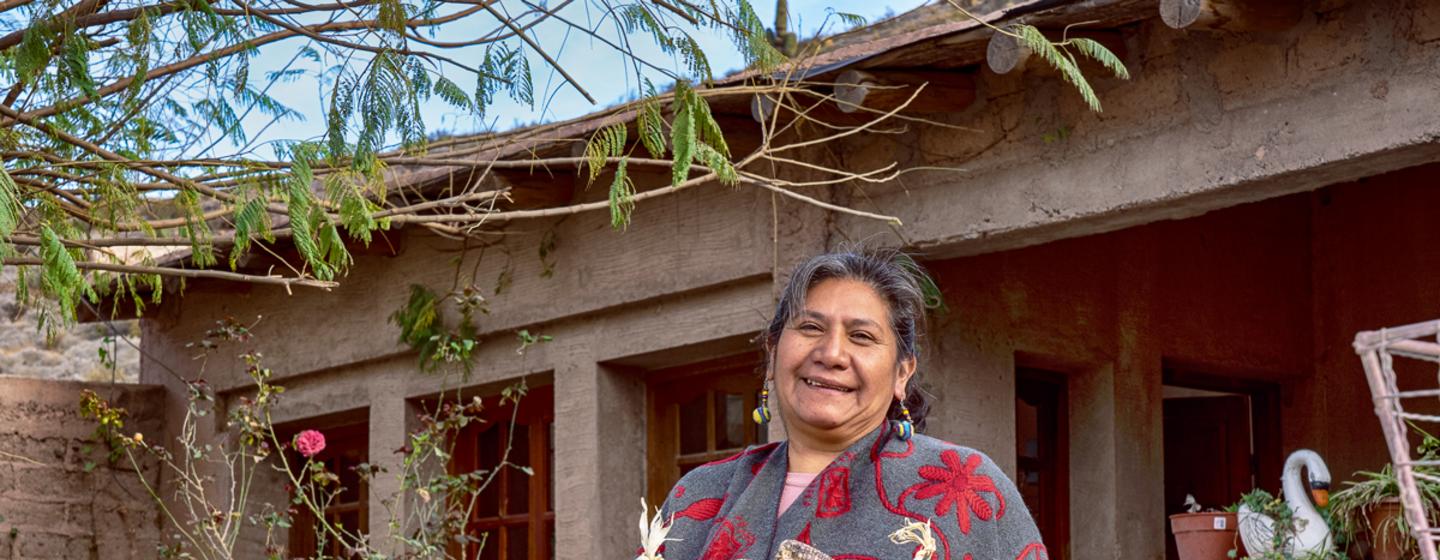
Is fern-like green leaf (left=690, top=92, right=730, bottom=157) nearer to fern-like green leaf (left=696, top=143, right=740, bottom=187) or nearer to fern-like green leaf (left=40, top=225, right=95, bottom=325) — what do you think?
fern-like green leaf (left=696, top=143, right=740, bottom=187)

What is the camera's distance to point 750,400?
638 centimetres

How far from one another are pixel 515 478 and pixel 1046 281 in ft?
7.73

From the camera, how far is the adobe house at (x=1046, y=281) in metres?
4.57

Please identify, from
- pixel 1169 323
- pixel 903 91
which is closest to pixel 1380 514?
pixel 1169 323

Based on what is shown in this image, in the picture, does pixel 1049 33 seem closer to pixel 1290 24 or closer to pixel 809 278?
pixel 1290 24

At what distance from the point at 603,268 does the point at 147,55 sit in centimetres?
248

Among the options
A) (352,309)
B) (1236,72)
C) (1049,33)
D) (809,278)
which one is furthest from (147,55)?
(352,309)

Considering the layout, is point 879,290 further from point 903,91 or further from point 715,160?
point 903,91

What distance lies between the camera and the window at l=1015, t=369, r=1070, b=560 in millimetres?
6191

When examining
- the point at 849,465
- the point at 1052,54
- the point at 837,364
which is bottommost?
the point at 849,465

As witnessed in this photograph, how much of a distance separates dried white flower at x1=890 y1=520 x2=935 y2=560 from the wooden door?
446 centimetres

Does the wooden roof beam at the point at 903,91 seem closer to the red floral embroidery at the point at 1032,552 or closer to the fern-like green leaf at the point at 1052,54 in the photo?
the fern-like green leaf at the point at 1052,54

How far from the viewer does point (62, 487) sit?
7.96 meters

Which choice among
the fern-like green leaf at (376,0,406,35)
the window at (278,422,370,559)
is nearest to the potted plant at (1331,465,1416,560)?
the fern-like green leaf at (376,0,406,35)
